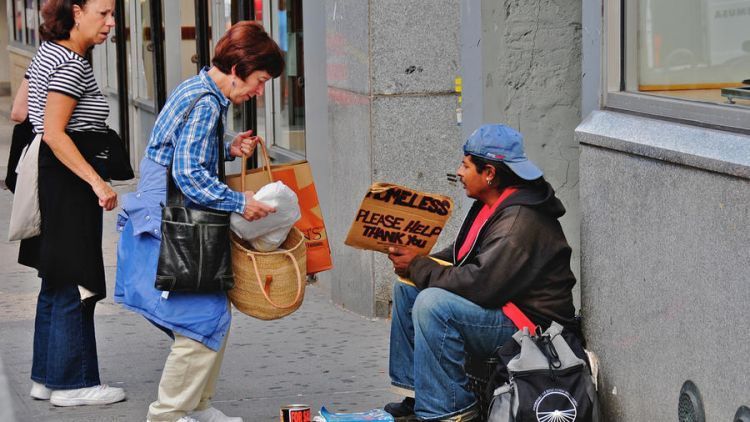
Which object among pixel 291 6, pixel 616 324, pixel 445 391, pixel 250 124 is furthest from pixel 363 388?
pixel 250 124

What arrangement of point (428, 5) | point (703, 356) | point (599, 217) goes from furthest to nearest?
1. point (428, 5)
2. point (599, 217)
3. point (703, 356)

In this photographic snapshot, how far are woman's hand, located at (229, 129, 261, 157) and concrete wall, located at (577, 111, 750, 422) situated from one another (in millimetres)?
1248

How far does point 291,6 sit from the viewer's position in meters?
9.18

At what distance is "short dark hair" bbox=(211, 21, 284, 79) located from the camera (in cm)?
464

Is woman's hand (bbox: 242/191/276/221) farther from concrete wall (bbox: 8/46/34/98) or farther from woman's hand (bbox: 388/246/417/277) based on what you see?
concrete wall (bbox: 8/46/34/98)

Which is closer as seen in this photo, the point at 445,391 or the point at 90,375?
the point at 445,391

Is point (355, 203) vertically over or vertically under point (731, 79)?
under

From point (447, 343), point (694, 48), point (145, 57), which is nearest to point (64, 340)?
point (447, 343)

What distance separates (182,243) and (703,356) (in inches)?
72.5

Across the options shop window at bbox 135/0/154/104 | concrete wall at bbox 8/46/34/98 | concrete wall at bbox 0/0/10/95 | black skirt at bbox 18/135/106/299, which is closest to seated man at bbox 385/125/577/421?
black skirt at bbox 18/135/106/299

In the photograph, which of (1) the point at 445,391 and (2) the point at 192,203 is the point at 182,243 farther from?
(1) the point at 445,391

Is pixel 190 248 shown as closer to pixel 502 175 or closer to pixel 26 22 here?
pixel 502 175

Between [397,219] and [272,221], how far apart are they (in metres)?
0.46

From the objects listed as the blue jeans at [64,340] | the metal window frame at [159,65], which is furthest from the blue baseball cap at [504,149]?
the metal window frame at [159,65]
